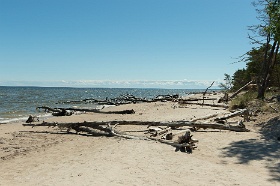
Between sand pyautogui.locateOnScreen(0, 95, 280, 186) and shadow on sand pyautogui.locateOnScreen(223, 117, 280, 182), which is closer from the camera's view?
sand pyautogui.locateOnScreen(0, 95, 280, 186)

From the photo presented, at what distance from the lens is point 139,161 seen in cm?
847

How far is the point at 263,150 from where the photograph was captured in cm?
980

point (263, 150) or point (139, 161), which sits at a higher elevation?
point (263, 150)

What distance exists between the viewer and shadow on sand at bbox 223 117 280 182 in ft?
26.8

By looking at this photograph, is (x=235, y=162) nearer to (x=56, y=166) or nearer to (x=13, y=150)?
(x=56, y=166)

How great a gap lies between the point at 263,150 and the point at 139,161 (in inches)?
173

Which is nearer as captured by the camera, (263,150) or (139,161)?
(139,161)

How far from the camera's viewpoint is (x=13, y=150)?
35.5ft

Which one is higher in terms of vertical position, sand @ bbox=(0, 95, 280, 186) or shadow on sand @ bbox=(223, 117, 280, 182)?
shadow on sand @ bbox=(223, 117, 280, 182)

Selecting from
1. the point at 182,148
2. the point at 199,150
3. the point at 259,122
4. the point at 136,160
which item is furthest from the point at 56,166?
the point at 259,122

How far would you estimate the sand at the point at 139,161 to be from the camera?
6961 mm

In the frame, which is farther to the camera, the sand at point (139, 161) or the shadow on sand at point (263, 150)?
the shadow on sand at point (263, 150)

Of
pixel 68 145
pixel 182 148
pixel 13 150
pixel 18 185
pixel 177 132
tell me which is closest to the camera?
pixel 18 185

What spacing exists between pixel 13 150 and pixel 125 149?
14.1ft
